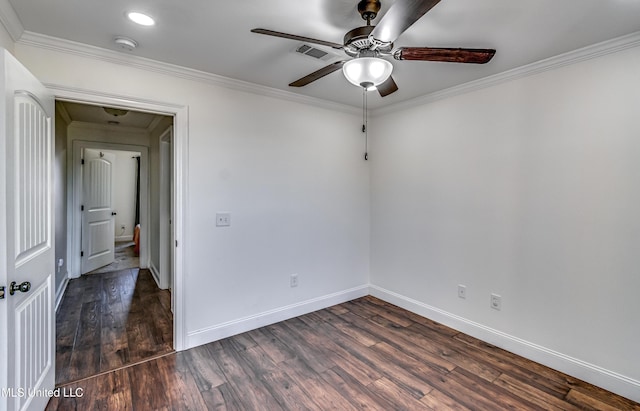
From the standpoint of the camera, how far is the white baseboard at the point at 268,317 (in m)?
2.77

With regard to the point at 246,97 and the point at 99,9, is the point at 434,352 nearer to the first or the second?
the point at 246,97

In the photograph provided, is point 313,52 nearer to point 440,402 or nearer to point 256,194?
point 256,194

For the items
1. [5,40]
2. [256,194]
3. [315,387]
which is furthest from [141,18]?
[315,387]

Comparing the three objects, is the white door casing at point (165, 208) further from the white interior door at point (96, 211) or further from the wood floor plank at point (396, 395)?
the wood floor plank at point (396, 395)

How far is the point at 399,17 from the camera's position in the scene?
1.34 metres

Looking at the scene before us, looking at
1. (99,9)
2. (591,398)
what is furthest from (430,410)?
(99,9)

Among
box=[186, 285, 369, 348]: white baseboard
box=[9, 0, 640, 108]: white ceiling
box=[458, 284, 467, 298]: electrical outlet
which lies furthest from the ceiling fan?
box=[186, 285, 369, 348]: white baseboard

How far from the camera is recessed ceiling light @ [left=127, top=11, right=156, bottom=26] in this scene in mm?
1796

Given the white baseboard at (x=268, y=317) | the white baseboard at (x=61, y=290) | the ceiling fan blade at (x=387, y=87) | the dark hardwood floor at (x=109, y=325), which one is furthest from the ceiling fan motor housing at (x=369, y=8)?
the white baseboard at (x=61, y=290)

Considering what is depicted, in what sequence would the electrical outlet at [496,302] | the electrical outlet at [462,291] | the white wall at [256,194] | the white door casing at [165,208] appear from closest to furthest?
the white wall at [256,194], the electrical outlet at [496,302], the electrical outlet at [462,291], the white door casing at [165,208]

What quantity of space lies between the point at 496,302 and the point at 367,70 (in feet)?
7.79

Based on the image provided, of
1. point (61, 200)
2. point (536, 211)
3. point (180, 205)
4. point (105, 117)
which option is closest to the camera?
point (536, 211)

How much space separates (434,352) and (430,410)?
0.75 meters

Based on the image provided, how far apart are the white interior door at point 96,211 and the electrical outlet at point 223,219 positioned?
351 cm
